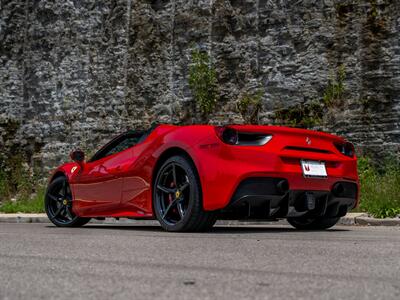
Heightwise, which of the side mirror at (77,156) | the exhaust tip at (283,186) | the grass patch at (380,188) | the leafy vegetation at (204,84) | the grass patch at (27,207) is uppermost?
the leafy vegetation at (204,84)

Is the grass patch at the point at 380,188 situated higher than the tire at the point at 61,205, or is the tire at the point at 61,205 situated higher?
the tire at the point at 61,205

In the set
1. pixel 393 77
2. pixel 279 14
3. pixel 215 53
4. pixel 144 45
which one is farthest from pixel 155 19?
pixel 393 77

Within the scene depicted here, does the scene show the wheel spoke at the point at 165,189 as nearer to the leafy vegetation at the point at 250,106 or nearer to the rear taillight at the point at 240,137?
the rear taillight at the point at 240,137

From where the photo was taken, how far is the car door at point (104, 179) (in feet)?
24.3

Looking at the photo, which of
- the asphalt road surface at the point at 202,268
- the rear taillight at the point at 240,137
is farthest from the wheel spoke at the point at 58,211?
the rear taillight at the point at 240,137

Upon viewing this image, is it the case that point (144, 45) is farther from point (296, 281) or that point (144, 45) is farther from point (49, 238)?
point (296, 281)

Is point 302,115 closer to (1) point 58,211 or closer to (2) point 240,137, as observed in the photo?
(1) point 58,211

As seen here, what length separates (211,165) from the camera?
20.0 ft

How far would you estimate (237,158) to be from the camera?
19.9 feet

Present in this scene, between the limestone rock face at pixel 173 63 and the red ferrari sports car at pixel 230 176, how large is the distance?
780 centimetres

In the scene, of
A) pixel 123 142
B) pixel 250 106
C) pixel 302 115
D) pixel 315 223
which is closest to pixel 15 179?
pixel 250 106

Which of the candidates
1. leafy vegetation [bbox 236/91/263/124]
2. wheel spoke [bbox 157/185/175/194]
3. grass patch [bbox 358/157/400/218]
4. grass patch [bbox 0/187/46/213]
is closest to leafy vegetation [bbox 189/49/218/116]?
leafy vegetation [bbox 236/91/263/124]

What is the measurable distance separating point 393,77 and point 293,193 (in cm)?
895

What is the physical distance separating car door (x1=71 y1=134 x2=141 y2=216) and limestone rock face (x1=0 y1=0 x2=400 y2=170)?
7867 millimetres
